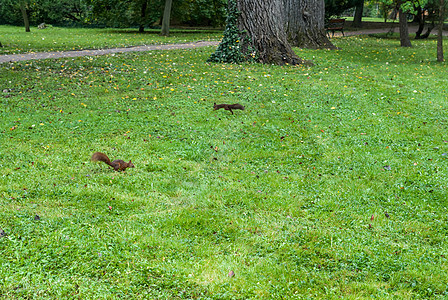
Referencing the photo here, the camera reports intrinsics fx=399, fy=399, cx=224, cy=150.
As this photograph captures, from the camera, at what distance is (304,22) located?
16.0m

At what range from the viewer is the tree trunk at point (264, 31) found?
11.3 metres

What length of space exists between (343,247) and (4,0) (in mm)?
36442

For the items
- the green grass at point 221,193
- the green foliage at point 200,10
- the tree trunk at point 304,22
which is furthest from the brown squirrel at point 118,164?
the green foliage at point 200,10

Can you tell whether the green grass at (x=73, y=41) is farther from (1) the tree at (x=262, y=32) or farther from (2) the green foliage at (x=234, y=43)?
(1) the tree at (x=262, y=32)

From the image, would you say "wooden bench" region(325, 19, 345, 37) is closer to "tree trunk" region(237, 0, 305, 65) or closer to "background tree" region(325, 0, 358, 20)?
"background tree" region(325, 0, 358, 20)

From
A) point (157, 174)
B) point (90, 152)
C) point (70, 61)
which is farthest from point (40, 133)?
point (70, 61)

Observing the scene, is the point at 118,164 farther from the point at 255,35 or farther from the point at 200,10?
the point at 200,10

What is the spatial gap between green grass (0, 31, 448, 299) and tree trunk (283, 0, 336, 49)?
7986mm

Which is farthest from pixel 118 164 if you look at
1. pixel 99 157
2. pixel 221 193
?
pixel 221 193

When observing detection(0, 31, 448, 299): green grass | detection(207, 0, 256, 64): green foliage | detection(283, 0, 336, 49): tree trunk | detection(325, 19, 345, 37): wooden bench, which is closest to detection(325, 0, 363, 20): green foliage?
detection(325, 19, 345, 37): wooden bench

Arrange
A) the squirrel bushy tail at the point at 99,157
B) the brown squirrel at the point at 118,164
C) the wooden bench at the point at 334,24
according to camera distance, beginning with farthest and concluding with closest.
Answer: the wooden bench at the point at 334,24
the brown squirrel at the point at 118,164
the squirrel bushy tail at the point at 99,157

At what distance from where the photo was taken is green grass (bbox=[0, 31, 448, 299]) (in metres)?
2.89

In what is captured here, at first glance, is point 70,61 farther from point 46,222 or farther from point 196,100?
point 46,222

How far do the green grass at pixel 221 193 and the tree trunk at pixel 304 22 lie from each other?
314 inches
